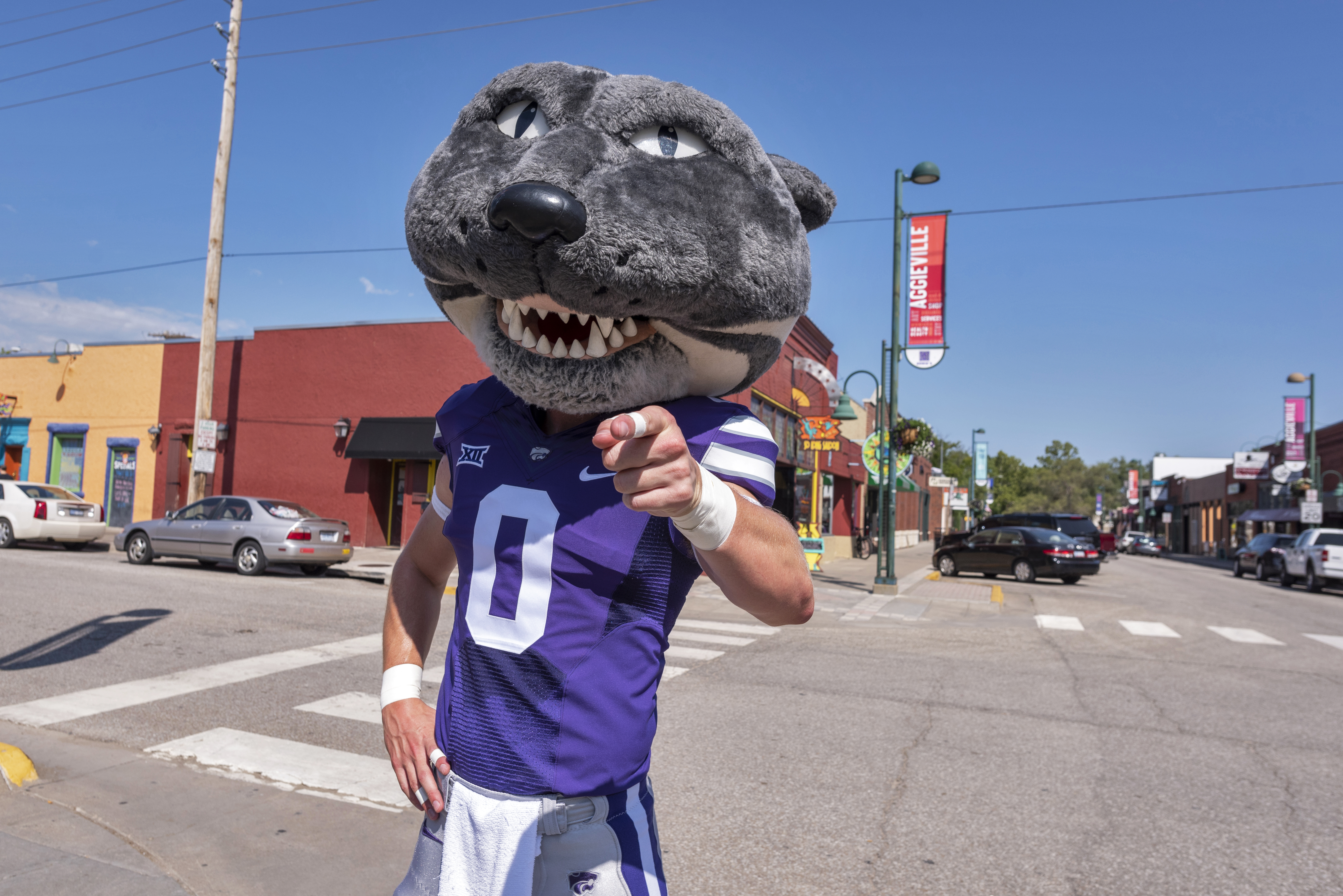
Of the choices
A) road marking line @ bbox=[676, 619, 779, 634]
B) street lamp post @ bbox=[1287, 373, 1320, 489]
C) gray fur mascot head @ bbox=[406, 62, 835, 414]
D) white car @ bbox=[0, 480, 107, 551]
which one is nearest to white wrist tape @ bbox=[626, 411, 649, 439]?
gray fur mascot head @ bbox=[406, 62, 835, 414]

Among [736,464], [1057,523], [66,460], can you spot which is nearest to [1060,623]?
[736,464]

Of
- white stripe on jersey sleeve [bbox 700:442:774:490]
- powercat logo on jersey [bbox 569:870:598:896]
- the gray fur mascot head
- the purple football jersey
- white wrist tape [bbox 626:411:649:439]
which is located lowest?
powercat logo on jersey [bbox 569:870:598:896]

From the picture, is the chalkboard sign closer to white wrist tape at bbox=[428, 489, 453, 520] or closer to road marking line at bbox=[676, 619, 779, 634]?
road marking line at bbox=[676, 619, 779, 634]

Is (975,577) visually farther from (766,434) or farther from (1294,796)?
(766,434)

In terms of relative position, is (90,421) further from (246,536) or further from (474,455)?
(474,455)

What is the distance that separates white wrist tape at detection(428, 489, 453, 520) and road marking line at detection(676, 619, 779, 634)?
7987 millimetres

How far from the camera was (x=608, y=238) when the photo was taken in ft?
4.42

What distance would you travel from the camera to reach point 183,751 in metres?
4.69

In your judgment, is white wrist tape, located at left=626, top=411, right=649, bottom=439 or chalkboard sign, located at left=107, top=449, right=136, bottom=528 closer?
white wrist tape, located at left=626, top=411, right=649, bottom=439

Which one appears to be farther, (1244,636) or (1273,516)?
(1273,516)

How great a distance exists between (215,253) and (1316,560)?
84.0ft

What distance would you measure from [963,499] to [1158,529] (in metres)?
43.4

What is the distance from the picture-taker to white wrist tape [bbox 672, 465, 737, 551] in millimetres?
1212

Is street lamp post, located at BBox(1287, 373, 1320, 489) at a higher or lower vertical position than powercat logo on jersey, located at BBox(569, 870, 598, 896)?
higher
